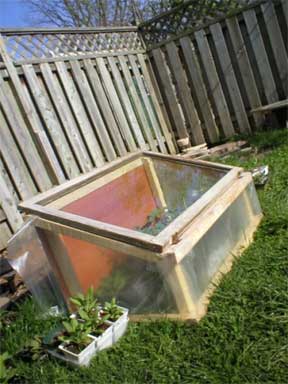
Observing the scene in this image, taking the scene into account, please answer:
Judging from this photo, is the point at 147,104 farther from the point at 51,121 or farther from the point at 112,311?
the point at 112,311

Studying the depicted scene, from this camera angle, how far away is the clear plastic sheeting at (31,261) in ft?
7.45

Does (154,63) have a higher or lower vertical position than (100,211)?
higher

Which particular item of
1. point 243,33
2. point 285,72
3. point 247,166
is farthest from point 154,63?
point 247,166

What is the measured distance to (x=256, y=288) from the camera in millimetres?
2088

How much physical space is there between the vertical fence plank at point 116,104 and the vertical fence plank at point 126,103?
0.11 m

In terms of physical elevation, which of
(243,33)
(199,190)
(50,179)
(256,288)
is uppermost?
(243,33)

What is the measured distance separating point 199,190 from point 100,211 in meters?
0.71

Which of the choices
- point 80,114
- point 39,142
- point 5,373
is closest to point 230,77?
point 80,114

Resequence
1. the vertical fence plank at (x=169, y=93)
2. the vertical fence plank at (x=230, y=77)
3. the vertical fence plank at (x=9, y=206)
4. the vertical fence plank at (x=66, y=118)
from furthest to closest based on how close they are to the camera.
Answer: the vertical fence plank at (x=169, y=93), the vertical fence plank at (x=230, y=77), the vertical fence plank at (x=66, y=118), the vertical fence plank at (x=9, y=206)

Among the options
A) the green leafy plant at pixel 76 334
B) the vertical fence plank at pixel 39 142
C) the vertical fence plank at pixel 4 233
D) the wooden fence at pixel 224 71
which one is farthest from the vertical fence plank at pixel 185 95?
the green leafy plant at pixel 76 334

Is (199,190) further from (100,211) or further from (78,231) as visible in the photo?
(78,231)

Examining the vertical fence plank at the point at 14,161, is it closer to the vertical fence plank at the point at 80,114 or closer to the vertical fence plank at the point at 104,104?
the vertical fence plank at the point at 80,114

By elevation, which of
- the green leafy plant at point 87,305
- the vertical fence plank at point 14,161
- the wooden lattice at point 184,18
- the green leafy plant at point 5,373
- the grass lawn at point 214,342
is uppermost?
the wooden lattice at point 184,18

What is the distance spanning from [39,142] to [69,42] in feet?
5.09
